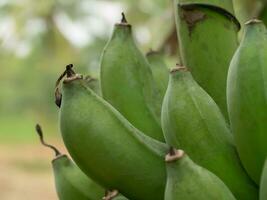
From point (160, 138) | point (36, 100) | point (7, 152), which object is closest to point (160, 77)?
point (160, 138)

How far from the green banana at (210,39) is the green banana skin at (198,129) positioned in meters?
0.12

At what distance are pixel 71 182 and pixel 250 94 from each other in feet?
1.23

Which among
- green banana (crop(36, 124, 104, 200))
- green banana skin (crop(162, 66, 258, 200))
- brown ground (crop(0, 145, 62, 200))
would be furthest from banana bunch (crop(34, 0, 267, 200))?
brown ground (crop(0, 145, 62, 200))

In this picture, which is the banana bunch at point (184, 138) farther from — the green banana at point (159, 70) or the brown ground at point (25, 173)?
the brown ground at point (25, 173)

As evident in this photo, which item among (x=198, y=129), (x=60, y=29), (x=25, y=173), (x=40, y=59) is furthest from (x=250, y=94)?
(x=25, y=173)

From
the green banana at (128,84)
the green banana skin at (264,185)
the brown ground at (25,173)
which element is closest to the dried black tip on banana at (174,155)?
the green banana skin at (264,185)

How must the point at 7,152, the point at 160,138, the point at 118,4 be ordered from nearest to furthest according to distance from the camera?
the point at 160,138 → the point at 118,4 → the point at 7,152

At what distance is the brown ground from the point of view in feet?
50.2

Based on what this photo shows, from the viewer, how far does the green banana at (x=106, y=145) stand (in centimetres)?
90

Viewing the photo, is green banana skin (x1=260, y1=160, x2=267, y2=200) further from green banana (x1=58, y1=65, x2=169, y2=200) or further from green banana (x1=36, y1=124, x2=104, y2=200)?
green banana (x1=36, y1=124, x2=104, y2=200)

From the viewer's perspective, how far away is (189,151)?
Result: 0.91 meters

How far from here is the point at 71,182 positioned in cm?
109

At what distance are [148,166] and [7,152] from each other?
2136cm

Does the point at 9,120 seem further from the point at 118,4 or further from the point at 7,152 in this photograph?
the point at 118,4
